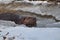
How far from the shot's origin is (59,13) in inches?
69.6

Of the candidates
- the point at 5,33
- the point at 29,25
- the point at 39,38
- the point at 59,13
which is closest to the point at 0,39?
the point at 5,33

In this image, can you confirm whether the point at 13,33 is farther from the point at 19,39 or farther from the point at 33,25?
the point at 33,25

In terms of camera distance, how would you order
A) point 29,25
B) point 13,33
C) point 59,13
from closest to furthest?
point 13,33, point 29,25, point 59,13

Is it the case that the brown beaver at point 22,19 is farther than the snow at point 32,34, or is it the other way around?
the brown beaver at point 22,19

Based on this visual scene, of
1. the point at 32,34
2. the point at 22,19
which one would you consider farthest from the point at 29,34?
the point at 22,19

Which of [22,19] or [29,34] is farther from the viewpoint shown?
[22,19]

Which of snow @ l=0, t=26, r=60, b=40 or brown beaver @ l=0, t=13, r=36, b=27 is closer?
snow @ l=0, t=26, r=60, b=40

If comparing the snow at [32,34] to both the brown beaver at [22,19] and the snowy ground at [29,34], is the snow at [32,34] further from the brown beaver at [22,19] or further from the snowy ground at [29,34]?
the brown beaver at [22,19]

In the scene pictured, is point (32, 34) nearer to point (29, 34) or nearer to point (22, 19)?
point (29, 34)

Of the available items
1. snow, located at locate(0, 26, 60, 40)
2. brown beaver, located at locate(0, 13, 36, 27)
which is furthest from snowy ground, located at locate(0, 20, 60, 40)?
brown beaver, located at locate(0, 13, 36, 27)

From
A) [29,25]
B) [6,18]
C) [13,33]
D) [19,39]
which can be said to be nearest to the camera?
[19,39]

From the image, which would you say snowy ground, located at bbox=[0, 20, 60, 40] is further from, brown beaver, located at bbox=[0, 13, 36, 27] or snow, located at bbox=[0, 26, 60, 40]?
brown beaver, located at bbox=[0, 13, 36, 27]

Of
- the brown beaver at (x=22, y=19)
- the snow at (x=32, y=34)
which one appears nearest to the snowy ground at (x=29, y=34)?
the snow at (x=32, y=34)

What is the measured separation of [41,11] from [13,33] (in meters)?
0.87
